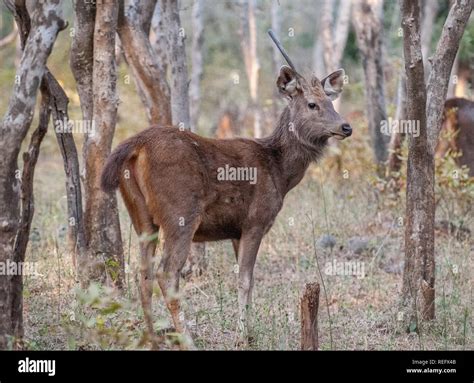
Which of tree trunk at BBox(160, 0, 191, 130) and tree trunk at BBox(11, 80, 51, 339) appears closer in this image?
tree trunk at BBox(11, 80, 51, 339)

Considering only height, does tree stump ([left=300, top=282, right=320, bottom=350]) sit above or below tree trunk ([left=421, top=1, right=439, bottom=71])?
below

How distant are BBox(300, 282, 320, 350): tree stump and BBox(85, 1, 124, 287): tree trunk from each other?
2.31m

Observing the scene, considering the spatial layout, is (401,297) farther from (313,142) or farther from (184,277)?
(184,277)

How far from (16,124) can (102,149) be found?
2256 millimetres

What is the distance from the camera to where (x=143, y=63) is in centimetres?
968

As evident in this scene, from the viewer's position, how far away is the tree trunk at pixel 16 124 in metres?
6.37

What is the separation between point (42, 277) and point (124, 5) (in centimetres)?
297

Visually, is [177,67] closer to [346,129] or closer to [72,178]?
[72,178]

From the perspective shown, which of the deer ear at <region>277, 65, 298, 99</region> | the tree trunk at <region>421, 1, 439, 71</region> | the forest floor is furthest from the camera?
the tree trunk at <region>421, 1, 439, 71</region>

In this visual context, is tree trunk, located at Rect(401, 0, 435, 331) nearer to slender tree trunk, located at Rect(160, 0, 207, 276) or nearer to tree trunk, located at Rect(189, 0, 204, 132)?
slender tree trunk, located at Rect(160, 0, 207, 276)

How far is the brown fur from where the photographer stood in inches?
299
